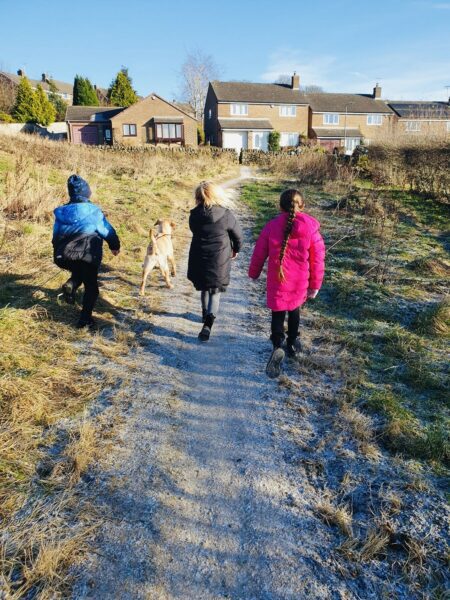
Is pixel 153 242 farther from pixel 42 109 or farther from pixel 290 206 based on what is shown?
pixel 42 109

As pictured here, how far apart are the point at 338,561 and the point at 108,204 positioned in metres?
10.1

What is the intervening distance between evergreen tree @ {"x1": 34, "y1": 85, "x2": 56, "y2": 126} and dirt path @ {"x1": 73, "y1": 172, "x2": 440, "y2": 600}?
48710 millimetres

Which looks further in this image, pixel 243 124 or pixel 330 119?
pixel 330 119

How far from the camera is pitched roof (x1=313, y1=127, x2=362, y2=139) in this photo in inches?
1777

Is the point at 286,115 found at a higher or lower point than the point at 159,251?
higher

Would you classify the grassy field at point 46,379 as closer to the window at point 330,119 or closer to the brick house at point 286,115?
the brick house at point 286,115

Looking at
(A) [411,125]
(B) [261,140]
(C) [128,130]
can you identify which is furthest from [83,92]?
(A) [411,125]

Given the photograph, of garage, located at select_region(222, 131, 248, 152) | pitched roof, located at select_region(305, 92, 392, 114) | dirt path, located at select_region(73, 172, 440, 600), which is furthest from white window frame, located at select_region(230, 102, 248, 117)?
dirt path, located at select_region(73, 172, 440, 600)

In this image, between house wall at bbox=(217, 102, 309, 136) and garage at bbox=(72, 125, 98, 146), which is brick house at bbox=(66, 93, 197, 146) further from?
house wall at bbox=(217, 102, 309, 136)

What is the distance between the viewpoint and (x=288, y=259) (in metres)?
3.71

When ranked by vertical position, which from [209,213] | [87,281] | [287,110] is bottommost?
[87,281]

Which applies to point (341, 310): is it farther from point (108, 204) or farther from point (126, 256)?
point (108, 204)

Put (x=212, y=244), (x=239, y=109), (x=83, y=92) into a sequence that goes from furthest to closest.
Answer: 1. (x=83, y=92)
2. (x=239, y=109)
3. (x=212, y=244)

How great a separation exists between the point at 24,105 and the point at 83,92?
35.4 ft
